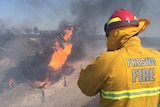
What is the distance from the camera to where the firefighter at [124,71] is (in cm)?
228

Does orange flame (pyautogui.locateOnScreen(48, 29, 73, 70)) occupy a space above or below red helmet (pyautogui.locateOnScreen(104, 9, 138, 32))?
below

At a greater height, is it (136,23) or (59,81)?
(136,23)

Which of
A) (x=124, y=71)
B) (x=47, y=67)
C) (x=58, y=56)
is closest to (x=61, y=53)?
(x=58, y=56)

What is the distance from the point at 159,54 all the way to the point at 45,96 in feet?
47.8

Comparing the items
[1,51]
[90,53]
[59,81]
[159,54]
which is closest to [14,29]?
[1,51]

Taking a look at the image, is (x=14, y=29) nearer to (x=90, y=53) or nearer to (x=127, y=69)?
(x=90, y=53)

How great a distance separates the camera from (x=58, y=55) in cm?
2150

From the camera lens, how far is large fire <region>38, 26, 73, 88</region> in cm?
1884

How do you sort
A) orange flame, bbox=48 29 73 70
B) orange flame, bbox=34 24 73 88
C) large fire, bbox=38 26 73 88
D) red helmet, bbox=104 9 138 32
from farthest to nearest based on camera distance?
orange flame, bbox=48 29 73 70 < large fire, bbox=38 26 73 88 < orange flame, bbox=34 24 73 88 < red helmet, bbox=104 9 138 32

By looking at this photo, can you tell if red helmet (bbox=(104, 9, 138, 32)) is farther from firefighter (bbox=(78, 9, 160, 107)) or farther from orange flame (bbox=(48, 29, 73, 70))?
orange flame (bbox=(48, 29, 73, 70))

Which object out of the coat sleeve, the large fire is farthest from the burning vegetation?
the coat sleeve

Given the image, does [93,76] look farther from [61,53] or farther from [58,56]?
[61,53]

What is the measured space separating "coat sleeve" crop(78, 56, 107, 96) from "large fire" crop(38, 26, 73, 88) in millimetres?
15734

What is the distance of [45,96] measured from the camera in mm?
16594
